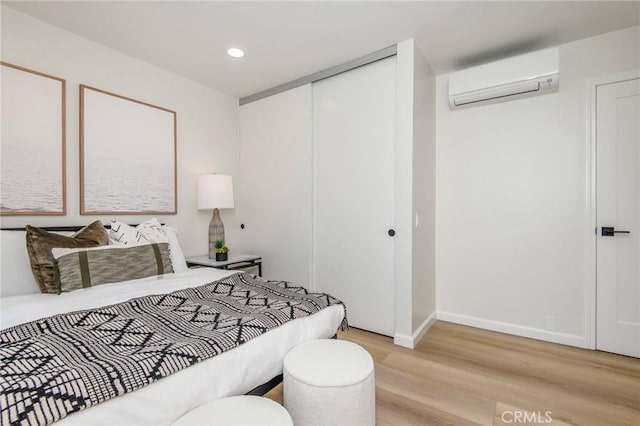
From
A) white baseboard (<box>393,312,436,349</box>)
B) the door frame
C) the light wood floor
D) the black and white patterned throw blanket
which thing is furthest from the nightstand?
the door frame

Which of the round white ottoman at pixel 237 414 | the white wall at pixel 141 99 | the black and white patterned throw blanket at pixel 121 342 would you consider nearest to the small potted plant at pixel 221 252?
the white wall at pixel 141 99

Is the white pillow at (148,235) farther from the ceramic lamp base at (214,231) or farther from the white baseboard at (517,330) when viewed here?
the white baseboard at (517,330)

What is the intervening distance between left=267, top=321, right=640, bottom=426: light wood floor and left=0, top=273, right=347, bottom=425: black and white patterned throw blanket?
0.68 m

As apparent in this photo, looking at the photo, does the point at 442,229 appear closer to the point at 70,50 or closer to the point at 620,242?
the point at 620,242

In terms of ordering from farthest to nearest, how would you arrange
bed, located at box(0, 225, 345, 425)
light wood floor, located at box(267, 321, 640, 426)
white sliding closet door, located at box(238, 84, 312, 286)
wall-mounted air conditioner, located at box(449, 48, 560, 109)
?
white sliding closet door, located at box(238, 84, 312, 286)
wall-mounted air conditioner, located at box(449, 48, 560, 109)
light wood floor, located at box(267, 321, 640, 426)
bed, located at box(0, 225, 345, 425)

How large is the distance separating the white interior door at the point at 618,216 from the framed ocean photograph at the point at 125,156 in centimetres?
379

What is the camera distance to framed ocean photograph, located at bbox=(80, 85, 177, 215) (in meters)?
2.46

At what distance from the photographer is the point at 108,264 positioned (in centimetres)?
195

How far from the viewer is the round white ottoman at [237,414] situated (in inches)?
39.7

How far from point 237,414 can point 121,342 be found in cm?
54

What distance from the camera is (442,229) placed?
10.4ft

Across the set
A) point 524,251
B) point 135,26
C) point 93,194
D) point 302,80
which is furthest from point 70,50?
point 524,251

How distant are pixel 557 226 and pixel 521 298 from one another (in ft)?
2.33

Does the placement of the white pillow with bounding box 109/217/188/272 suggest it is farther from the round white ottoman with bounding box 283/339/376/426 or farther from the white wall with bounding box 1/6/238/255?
the round white ottoman with bounding box 283/339/376/426
